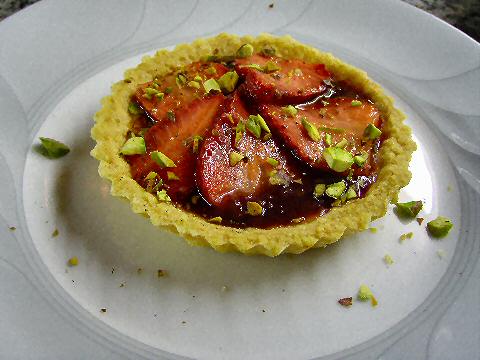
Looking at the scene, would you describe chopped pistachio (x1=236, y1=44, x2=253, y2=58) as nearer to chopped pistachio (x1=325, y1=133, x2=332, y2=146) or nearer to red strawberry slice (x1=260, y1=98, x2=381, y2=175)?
red strawberry slice (x1=260, y1=98, x2=381, y2=175)

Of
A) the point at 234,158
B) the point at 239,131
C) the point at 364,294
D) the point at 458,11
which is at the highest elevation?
the point at 458,11

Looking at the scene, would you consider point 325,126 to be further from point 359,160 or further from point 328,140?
point 359,160

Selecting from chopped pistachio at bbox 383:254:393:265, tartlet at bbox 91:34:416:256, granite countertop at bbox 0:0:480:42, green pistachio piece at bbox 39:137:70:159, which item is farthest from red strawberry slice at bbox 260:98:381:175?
granite countertop at bbox 0:0:480:42

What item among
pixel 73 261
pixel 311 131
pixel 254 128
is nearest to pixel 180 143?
pixel 254 128

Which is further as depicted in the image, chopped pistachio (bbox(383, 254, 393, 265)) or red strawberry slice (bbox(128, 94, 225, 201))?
chopped pistachio (bbox(383, 254, 393, 265))

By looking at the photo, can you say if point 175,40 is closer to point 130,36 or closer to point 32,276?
point 130,36

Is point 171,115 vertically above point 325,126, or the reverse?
point 171,115

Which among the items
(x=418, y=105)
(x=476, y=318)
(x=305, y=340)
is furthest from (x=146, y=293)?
(x=418, y=105)
